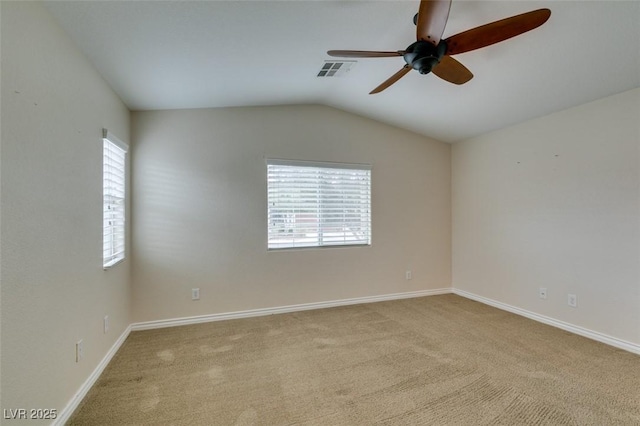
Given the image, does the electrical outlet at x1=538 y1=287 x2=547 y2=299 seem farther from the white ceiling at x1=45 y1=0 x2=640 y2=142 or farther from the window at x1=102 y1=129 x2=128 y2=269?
the window at x1=102 y1=129 x2=128 y2=269

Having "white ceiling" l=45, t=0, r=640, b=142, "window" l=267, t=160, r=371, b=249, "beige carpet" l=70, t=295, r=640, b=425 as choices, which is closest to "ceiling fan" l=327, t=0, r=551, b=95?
"white ceiling" l=45, t=0, r=640, b=142

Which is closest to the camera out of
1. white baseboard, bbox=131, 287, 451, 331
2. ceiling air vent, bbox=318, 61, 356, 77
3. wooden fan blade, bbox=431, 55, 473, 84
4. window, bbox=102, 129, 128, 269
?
wooden fan blade, bbox=431, 55, 473, 84

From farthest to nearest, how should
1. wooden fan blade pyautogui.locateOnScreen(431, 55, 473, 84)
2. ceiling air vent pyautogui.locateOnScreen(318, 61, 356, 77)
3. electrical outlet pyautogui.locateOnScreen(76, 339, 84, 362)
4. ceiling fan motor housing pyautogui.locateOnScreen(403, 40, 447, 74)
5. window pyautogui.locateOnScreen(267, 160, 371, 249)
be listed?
window pyautogui.locateOnScreen(267, 160, 371, 249)
ceiling air vent pyautogui.locateOnScreen(318, 61, 356, 77)
electrical outlet pyautogui.locateOnScreen(76, 339, 84, 362)
wooden fan blade pyautogui.locateOnScreen(431, 55, 473, 84)
ceiling fan motor housing pyautogui.locateOnScreen(403, 40, 447, 74)

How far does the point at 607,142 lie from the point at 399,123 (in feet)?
7.00

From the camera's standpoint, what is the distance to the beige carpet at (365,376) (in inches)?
69.1

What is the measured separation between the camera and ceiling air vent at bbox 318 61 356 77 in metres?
2.55

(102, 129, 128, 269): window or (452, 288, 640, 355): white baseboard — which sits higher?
(102, 129, 128, 269): window

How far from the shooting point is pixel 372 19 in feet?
6.48

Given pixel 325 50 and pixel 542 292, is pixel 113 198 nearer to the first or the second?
pixel 325 50

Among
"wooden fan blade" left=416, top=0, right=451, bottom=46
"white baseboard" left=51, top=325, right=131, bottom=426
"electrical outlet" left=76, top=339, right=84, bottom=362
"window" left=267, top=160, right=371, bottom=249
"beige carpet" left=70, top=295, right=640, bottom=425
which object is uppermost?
"wooden fan blade" left=416, top=0, right=451, bottom=46

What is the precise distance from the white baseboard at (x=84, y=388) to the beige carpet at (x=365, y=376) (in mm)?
44

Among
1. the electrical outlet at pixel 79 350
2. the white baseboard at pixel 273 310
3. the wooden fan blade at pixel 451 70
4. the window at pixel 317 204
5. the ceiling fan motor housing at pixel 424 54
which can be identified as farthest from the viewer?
the window at pixel 317 204

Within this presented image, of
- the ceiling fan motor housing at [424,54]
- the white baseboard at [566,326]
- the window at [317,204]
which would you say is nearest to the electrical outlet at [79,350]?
the window at [317,204]

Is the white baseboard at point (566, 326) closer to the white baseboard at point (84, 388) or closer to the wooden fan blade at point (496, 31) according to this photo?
the wooden fan blade at point (496, 31)
